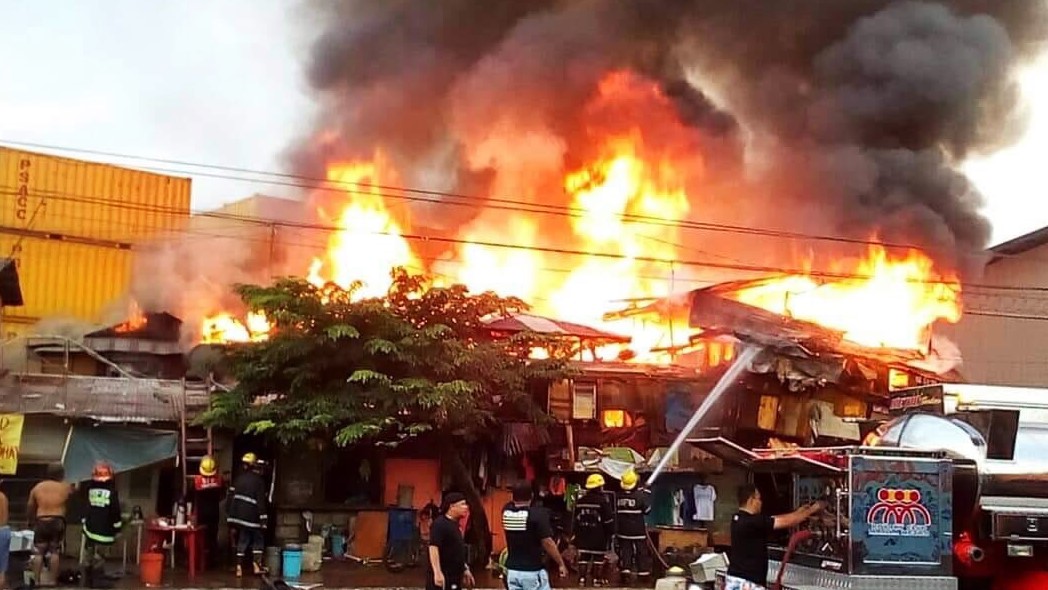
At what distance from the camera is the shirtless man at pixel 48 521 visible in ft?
41.9

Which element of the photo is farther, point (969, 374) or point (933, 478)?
point (969, 374)

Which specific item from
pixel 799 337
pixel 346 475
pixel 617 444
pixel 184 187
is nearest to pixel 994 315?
pixel 799 337

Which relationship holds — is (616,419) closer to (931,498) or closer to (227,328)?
(227,328)

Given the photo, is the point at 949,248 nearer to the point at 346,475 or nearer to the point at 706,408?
the point at 706,408

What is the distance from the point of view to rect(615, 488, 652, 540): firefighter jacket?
1512 cm

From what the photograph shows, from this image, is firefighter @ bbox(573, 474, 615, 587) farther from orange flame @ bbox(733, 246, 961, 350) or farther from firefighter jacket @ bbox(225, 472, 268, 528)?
orange flame @ bbox(733, 246, 961, 350)

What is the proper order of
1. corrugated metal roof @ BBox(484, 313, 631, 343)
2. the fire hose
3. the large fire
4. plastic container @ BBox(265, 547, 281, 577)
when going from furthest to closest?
1. the large fire
2. corrugated metal roof @ BBox(484, 313, 631, 343)
3. plastic container @ BBox(265, 547, 281, 577)
4. the fire hose

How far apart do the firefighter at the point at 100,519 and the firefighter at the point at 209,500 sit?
1.89 metres

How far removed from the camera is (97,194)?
24.8m

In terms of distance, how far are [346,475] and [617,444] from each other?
14.2 feet

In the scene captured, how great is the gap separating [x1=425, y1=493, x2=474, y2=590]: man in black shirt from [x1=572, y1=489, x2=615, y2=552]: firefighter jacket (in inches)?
258

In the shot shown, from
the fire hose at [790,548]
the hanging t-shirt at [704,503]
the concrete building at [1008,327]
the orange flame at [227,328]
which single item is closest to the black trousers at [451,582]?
the fire hose at [790,548]

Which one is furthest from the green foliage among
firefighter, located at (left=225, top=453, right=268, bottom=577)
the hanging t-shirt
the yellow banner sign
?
the hanging t-shirt

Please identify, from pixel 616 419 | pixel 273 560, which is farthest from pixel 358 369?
pixel 616 419
